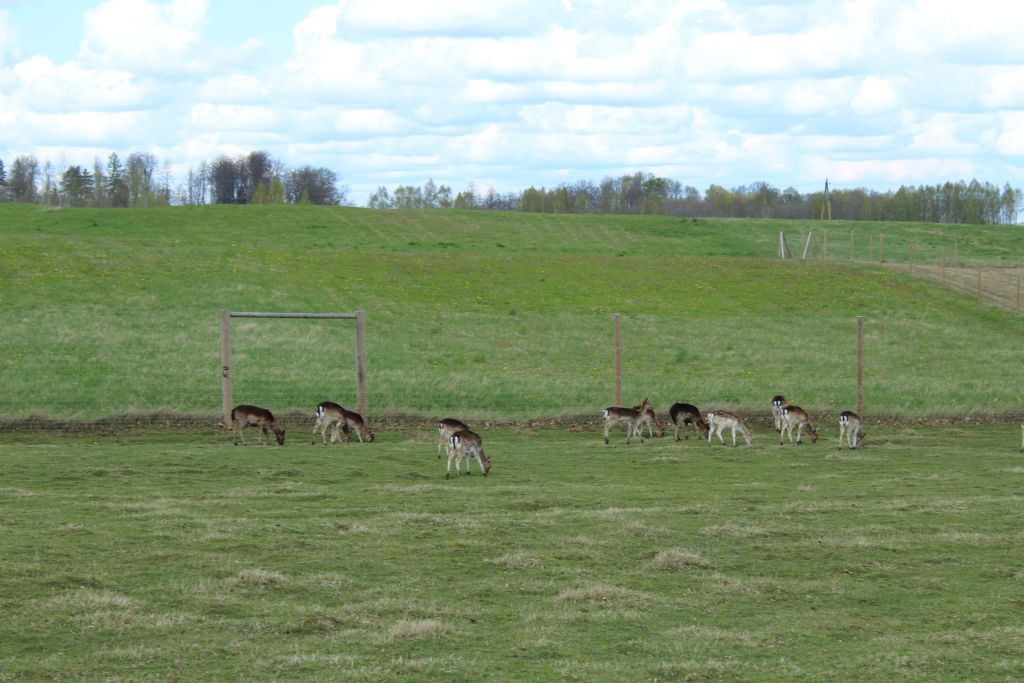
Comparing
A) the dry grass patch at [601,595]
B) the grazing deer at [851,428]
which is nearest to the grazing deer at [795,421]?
the grazing deer at [851,428]

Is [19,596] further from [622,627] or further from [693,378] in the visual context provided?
[693,378]

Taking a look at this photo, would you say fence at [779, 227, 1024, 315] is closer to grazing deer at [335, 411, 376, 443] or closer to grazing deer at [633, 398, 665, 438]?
grazing deer at [633, 398, 665, 438]

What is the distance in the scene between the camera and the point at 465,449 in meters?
17.3

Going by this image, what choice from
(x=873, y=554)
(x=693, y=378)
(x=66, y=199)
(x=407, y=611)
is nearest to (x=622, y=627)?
(x=407, y=611)

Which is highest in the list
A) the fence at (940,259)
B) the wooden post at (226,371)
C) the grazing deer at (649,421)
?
the fence at (940,259)

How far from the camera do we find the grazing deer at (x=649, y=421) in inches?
865

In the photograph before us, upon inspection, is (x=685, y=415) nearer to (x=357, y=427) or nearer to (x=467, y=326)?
(x=357, y=427)

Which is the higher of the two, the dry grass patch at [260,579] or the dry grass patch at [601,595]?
the dry grass patch at [260,579]

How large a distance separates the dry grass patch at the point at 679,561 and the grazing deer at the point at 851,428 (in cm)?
1033

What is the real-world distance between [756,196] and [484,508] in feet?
475

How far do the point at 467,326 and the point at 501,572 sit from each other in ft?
103

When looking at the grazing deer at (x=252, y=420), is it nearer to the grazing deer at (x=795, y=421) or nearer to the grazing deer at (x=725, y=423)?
the grazing deer at (x=725, y=423)

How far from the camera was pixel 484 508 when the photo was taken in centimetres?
1423

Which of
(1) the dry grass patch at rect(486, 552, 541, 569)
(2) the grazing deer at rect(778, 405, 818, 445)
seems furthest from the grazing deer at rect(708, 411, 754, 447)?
(1) the dry grass patch at rect(486, 552, 541, 569)
